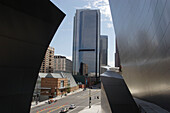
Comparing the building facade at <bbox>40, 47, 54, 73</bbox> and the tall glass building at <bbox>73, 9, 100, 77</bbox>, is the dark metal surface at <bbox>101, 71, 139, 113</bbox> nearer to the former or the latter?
the building facade at <bbox>40, 47, 54, 73</bbox>

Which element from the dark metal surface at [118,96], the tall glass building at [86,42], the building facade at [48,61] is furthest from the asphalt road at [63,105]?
the tall glass building at [86,42]

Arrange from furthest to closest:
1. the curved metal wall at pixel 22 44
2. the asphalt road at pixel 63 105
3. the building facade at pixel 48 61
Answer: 1. the building facade at pixel 48 61
2. the asphalt road at pixel 63 105
3. the curved metal wall at pixel 22 44

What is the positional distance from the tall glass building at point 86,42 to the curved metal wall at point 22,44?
13631 centimetres

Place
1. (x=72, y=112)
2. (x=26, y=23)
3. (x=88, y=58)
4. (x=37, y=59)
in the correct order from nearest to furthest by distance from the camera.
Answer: (x=26, y=23) → (x=37, y=59) → (x=72, y=112) → (x=88, y=58)

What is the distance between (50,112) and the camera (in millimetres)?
28438

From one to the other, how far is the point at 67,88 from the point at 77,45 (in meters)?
86.5

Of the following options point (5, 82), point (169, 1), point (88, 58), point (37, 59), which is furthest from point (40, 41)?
point (88, 58)

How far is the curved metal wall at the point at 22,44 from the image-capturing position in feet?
12.3

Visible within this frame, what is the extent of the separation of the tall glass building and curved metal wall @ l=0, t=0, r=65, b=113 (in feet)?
447

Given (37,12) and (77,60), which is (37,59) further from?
(77,60)

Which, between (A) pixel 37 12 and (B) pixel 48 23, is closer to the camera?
(A) pixel 37 12

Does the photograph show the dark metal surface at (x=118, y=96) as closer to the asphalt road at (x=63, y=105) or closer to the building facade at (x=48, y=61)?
the asphalt road at (x=63, y=105)

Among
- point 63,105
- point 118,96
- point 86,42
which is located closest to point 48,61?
point 86,42

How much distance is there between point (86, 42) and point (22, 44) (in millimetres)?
139751
